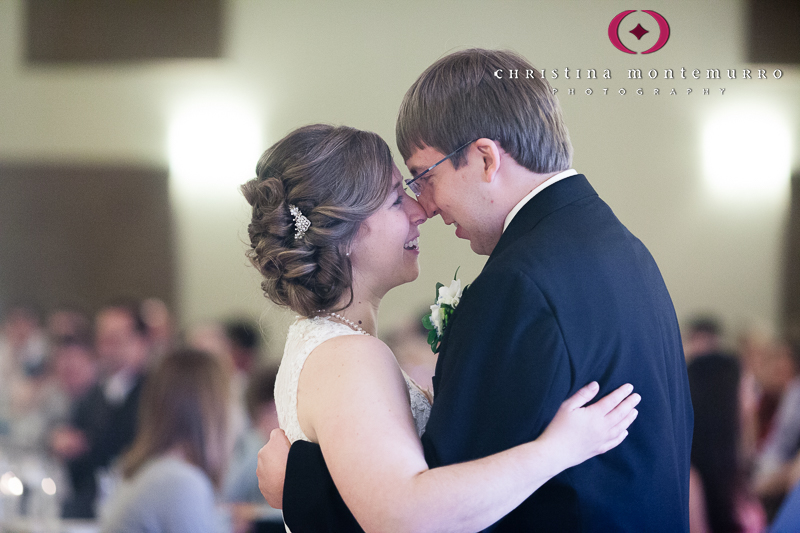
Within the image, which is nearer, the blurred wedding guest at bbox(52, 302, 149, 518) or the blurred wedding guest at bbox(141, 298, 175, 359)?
the blurred wedding guest at bbox(52, 302, 149, 518)

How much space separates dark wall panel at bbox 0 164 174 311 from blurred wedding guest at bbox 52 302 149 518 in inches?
35.9

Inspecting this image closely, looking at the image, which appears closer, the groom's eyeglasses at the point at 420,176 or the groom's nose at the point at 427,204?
the groom's eyeglasses at the point at 420,176

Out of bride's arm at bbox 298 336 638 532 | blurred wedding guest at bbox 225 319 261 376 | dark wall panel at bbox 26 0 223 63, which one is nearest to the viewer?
bride's arm at bbox 298 336 638 532

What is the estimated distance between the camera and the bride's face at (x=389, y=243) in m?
1.75

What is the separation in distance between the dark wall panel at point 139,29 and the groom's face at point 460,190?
5.02m

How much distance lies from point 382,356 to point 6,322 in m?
5.88

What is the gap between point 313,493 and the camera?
1.46m

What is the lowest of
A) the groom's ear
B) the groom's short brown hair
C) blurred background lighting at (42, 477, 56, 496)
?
blurred background lighting at (42, 477, 56, 496)

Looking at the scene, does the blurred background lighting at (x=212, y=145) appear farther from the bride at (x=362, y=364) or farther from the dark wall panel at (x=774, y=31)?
the bride at (x=362, y=364)

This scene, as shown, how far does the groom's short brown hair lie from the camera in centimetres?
147

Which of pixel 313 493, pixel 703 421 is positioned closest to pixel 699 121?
pixel 703 421

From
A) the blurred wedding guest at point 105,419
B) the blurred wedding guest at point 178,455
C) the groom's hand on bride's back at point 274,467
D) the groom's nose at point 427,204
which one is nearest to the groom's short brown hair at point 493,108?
the groom's nose at point 427,204

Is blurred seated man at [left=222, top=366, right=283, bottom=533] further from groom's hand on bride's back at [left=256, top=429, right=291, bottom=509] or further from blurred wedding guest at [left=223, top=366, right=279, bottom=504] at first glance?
groom's hand on bride's back at [left=256, top=429, right=291, bottom=509]

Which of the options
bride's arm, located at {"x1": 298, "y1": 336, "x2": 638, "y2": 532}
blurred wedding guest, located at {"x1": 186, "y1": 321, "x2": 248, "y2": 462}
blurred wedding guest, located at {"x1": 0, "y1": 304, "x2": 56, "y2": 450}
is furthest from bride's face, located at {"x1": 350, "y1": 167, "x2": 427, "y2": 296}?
blurred wedding guest, located at {"x1": 0, "y1": 304, "x2": 56, "y2": 450}
